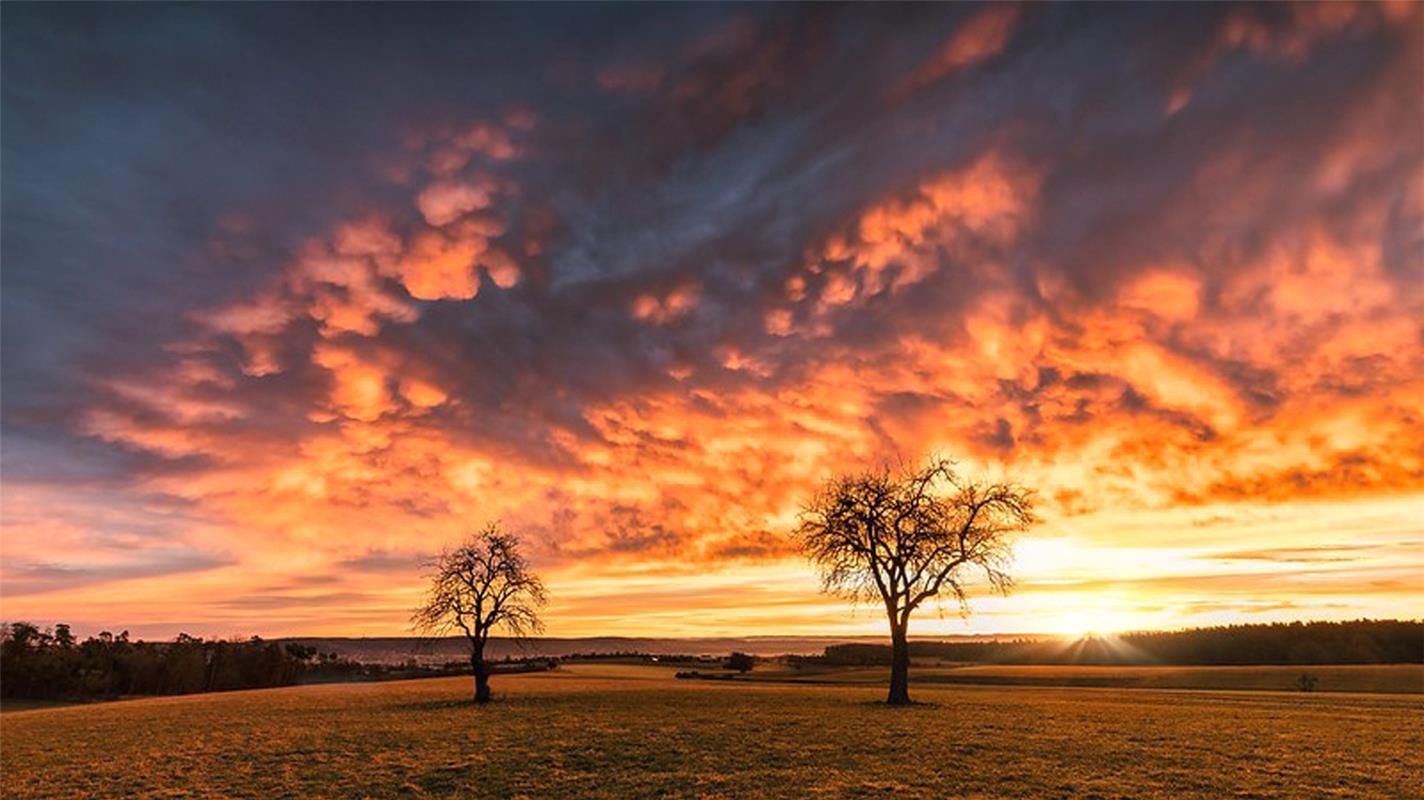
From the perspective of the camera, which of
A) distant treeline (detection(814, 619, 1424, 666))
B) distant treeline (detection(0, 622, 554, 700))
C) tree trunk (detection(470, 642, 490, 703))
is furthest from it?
distant treeline (detection(814, 619, 1424, 666))

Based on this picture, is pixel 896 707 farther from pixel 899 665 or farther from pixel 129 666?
pixel 129 666

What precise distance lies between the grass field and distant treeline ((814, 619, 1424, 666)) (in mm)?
98154

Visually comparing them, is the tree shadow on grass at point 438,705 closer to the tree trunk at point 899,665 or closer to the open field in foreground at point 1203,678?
the tree trunk at point 899,665

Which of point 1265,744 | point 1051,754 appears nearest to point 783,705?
point 1051,754

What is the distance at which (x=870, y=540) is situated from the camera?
164ft

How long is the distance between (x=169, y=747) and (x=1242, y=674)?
105m

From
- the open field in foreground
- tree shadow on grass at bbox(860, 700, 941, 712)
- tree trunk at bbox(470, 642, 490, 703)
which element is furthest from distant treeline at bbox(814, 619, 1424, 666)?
tree trunk at bbox(470, 642, 490, 703)

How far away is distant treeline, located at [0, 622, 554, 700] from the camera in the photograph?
334ft

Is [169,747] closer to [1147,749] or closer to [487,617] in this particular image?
[487,617]

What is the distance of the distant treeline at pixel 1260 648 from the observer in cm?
14238

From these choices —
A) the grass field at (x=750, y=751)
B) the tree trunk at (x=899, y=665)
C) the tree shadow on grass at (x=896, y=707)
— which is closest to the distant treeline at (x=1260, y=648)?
the tree shadow on grass at (x=896, y=707)

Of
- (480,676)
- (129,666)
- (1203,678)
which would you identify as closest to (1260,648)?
(1203,678)

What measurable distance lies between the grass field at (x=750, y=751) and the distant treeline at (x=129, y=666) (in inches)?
2732

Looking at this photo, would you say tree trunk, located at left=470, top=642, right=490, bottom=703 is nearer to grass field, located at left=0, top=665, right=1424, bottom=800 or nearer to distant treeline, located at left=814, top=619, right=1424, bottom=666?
grass field, located at left=0, top=665, right=1424, bottom=800
